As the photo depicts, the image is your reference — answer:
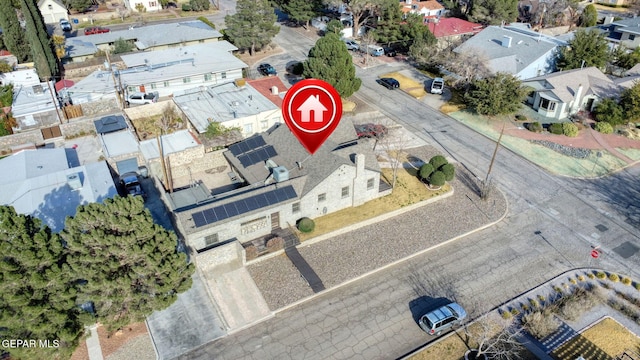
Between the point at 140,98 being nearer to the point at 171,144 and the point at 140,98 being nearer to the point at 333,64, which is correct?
the point at 171,144

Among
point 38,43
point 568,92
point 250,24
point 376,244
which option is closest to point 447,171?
point 376,244

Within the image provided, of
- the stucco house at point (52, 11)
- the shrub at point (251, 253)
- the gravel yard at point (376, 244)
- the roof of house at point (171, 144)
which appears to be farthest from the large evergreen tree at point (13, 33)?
the gravel yard at point (376, 244)

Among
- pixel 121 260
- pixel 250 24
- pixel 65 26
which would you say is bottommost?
pixel 65 26

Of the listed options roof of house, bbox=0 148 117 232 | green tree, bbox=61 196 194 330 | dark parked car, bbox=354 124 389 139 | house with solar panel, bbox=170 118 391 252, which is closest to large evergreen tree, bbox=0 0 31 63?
roof of house, bbox=0 148 117 232

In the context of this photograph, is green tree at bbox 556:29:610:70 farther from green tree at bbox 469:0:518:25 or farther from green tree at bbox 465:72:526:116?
green tree at bbox 469:0:518:25

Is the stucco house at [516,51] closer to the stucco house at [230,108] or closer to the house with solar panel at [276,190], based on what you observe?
the stucco house at [230,108]

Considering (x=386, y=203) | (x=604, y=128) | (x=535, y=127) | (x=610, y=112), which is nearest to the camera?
(x=386, y=203)
